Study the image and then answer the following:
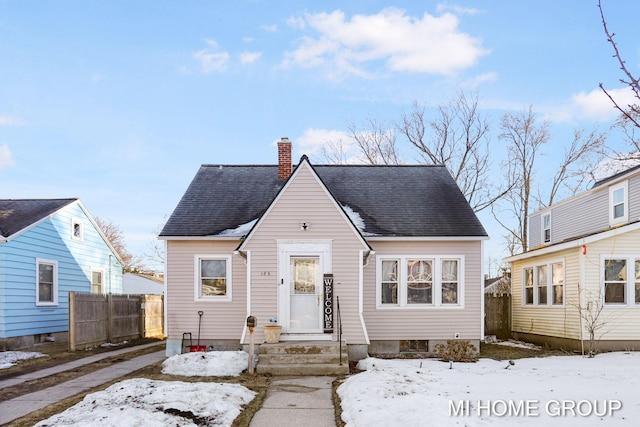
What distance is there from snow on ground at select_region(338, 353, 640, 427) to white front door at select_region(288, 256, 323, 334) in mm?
2058

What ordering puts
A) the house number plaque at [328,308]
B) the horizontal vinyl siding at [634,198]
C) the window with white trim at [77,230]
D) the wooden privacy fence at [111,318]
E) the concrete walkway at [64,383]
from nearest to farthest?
1. the concrete walkway at [64,383]
2. the house number plaque at [328,308]
3. the wooden privacy fence at [111,318]
4. the horizontal vinyl siding at [634,198]
5. the window with white trim at [77,230]

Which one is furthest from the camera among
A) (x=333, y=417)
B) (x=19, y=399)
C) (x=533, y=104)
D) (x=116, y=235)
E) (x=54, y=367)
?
(x=116, y=235)

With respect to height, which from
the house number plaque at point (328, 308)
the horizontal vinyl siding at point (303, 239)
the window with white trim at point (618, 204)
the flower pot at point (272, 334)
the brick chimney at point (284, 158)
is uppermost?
the brick chimney at point (284, 158)

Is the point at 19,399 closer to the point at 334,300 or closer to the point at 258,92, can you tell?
the point at 334,300

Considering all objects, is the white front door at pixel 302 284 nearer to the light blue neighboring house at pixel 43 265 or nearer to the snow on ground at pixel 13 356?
the snow on ground at pixel 13 356

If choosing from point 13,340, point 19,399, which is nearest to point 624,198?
point 19,399

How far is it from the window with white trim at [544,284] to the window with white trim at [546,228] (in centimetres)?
329

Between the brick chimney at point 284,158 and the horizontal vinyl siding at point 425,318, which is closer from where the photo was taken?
the horizontal vinyl siding at point 425,318

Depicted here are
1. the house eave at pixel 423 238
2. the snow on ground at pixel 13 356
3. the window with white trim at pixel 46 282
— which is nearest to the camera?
the snow on ground at pixel 13 356

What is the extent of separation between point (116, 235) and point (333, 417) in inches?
1799

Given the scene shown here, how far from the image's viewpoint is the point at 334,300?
1309 cm

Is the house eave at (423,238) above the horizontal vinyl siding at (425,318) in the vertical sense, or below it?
above

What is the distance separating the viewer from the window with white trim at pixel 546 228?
2130cm

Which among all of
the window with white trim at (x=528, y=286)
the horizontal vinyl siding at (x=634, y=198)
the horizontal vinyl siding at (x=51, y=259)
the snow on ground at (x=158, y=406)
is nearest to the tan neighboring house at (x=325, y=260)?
the snow on ground at (x=158, y=406)
